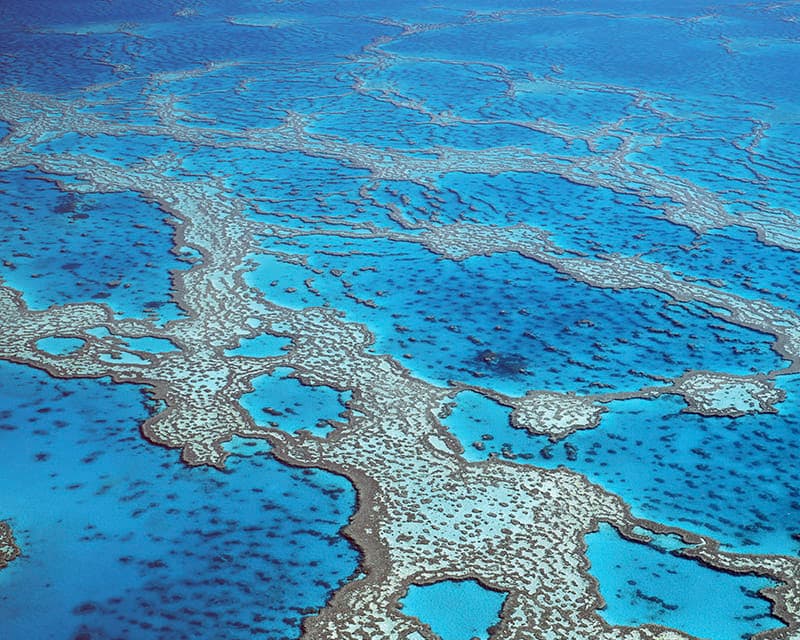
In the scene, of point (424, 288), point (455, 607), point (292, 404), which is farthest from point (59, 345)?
point (455, 607)

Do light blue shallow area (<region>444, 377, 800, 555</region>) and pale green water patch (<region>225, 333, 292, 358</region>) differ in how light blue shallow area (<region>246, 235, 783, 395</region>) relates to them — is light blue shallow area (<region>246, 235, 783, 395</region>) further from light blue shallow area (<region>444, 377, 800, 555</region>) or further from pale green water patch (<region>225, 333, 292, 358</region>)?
pale green water patch (<region>225, 333, 292, 358</region>)

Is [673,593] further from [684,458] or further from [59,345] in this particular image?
[59,345]

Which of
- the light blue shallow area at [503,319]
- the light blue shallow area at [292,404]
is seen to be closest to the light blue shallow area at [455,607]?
the light blue shallow area at [292,404]

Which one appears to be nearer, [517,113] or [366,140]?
[366,140]

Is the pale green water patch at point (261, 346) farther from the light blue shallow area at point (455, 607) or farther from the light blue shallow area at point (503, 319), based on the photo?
the light blue shallow area at point (455, 607)

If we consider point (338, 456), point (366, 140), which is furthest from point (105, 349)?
point (366, 140)

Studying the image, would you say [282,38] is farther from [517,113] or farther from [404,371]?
[404,371]
